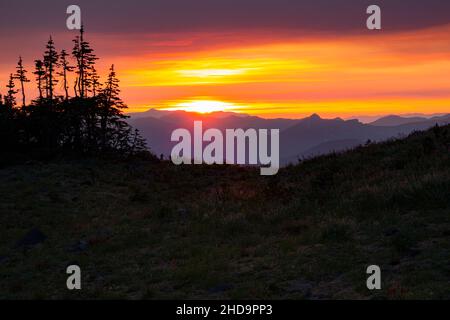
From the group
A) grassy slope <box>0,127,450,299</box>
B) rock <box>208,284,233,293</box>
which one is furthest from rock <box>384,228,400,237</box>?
rock <box>208,284,233,293</box>

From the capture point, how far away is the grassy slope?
388 inches

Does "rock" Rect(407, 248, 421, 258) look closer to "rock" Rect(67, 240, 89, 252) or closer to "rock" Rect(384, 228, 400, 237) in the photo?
"rock" Rect(384, 228, 400, 237)

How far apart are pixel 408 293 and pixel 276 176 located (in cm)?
1823

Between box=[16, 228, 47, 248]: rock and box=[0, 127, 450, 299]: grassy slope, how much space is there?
365mm

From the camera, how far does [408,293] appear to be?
8.19m

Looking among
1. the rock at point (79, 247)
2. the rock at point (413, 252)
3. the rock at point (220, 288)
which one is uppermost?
the rock at point (413, 252)

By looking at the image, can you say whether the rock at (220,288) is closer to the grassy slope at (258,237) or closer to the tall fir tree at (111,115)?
the grassy slope at (258,237)

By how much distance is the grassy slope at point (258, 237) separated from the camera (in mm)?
9867

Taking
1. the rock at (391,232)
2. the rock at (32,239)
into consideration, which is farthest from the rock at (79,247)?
the rock at (391,232)

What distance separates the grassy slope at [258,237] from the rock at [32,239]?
365mm

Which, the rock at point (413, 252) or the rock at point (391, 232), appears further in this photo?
the rock at point (391, 232)

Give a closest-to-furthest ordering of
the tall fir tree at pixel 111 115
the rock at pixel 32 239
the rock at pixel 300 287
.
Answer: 1. the rock at pixel 300 287
2. the rock at pixel 32 239
3. the tall fir tree at pixel 111 115

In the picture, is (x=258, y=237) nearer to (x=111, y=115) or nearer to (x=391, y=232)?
(x=391, y=232)
